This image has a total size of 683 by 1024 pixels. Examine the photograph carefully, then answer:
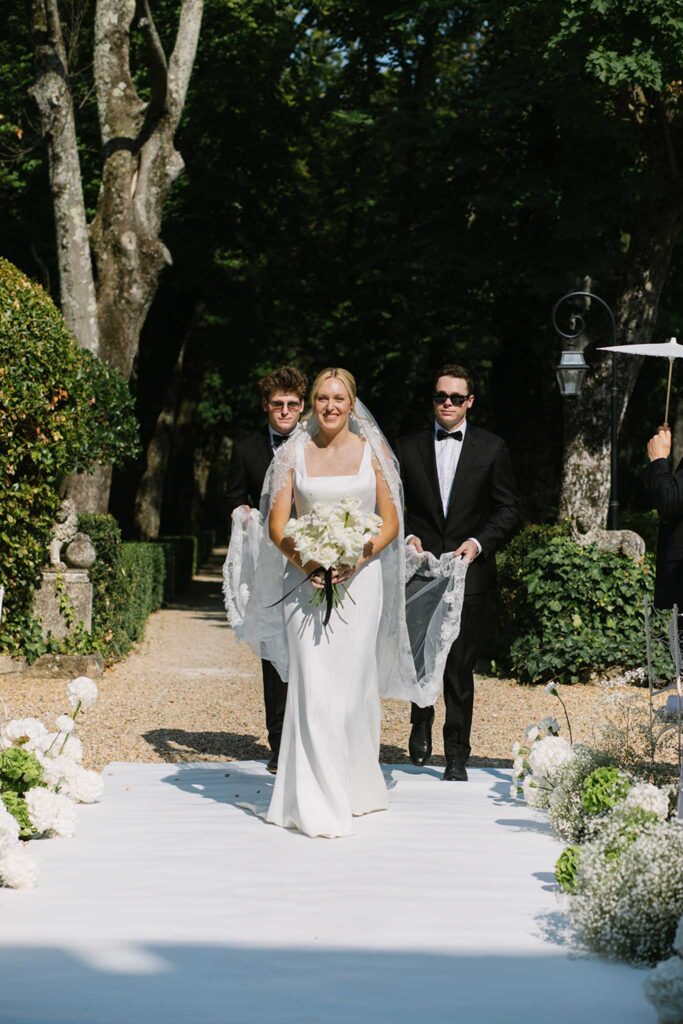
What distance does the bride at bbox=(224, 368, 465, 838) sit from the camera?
21.7 ft

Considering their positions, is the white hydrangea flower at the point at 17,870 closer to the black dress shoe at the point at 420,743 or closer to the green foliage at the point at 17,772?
the green foliage at the point at 17,772

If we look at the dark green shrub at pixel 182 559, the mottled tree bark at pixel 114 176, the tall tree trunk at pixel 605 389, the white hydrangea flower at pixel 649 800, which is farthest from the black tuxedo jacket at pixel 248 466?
the dark green shrub at pixel 182 559

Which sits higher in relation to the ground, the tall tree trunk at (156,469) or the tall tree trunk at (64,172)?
the tall tree trunk at (64,172)

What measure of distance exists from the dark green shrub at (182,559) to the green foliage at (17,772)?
A: 17.8 meters

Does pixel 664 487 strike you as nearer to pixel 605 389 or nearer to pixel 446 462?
pixel 446 462

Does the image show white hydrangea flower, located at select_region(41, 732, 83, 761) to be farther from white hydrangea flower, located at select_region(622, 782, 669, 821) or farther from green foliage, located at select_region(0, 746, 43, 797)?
white hydrangea flower, located at select_region(622, 782, 669, 821)

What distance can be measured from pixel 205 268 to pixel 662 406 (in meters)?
11.7

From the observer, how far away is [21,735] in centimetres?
673

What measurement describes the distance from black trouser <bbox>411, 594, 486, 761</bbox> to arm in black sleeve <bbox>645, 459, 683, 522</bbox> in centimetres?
164

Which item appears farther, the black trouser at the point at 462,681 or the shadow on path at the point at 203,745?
the shadow on path at the point at 203,745

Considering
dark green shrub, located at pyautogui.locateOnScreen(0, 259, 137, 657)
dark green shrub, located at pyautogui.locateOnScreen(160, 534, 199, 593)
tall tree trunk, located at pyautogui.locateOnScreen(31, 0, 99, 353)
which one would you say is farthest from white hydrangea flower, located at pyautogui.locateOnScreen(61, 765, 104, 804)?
dark green shrub, located at pyautogui.locateOnScreen(160, 534, 199, 593)

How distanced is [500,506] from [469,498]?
0.20m

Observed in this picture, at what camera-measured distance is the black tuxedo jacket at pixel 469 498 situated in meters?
8.00

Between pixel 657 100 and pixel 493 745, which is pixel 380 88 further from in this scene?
pixel 493 745
